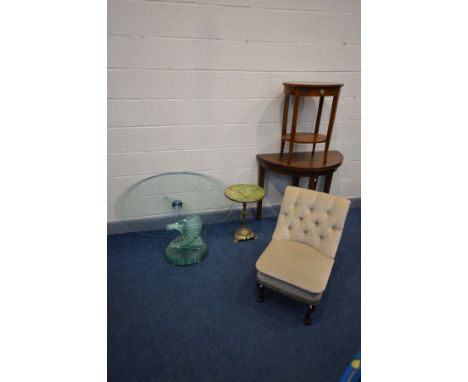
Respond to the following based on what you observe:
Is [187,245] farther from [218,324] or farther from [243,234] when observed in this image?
[218,324]

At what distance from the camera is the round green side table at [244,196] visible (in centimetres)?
219

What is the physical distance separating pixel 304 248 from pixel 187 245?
3.10 ft

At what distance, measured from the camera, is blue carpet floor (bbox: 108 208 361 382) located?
144cm

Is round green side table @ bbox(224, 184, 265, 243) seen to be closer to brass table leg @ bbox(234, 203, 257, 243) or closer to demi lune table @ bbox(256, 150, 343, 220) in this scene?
brass table leg @ bbox(234, 203, 257, 243)

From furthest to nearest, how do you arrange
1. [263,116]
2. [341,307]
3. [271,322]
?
[263,116]
[341,307]
[271,322]

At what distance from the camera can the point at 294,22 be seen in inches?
86.7

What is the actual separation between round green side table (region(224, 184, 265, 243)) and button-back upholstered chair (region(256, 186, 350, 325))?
0.37 metres

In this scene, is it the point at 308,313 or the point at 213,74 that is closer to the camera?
the point at 308,313

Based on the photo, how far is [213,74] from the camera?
2.18m

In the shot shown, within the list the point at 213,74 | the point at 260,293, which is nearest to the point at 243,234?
the point at 260,293

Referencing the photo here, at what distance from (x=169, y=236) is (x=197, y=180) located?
0.65 m

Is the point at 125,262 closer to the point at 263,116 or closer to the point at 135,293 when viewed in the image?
the point at 135,293

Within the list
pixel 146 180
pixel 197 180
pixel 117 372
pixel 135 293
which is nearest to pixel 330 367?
pixel 117 372

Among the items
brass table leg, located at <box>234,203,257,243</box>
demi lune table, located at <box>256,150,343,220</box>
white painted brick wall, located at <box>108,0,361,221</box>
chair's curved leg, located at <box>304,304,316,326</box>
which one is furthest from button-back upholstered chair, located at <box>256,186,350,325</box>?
white painted brick wall, located at <box>108,0,361,221</box>
